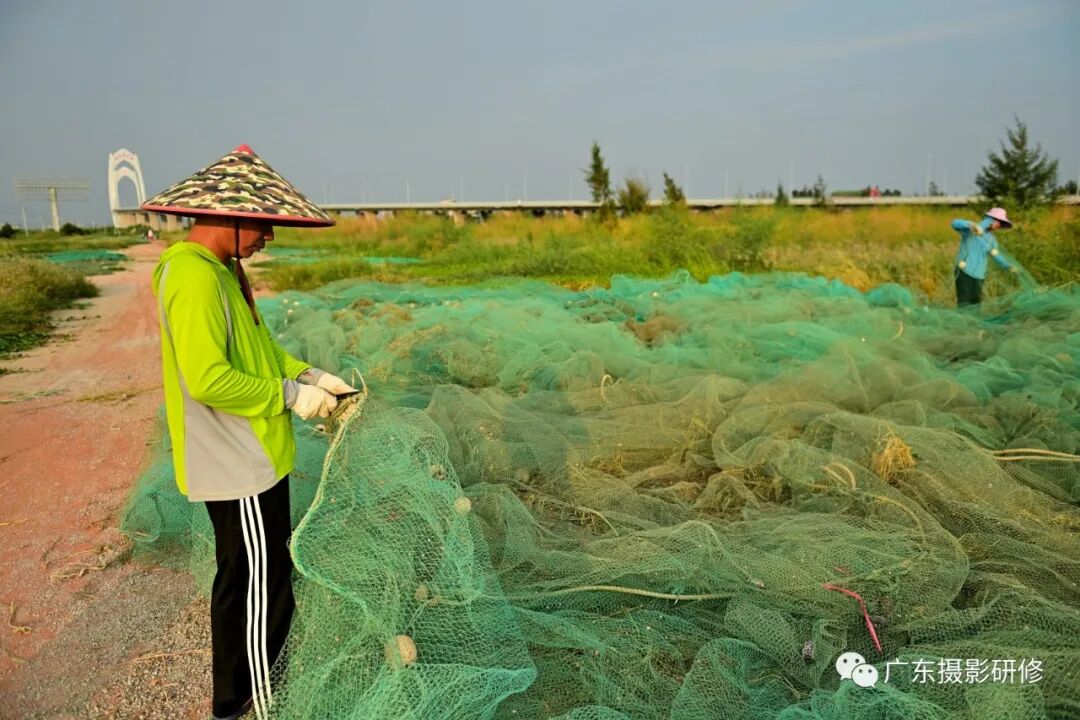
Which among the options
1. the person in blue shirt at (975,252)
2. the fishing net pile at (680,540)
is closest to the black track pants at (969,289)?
the person in blue shirt at (975,252)

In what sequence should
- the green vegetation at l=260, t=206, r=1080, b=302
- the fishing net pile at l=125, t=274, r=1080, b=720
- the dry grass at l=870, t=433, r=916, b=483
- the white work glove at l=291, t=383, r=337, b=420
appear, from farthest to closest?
the green vegetation at l=260, t=206, r=1080, b=302, the dry grass at l=870, t=433, r=916, b=483, the white work glove at l=291, t=383, r=337, b=420, the fishing net pile at l=125, t=274, r=1080, b=720

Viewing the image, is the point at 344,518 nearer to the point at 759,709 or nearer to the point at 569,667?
the point at 569,667

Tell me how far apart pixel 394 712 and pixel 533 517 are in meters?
1.08

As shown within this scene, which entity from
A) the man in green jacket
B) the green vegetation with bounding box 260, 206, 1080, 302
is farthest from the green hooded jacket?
the green vegetation with bounding box 260, 206, 1080, 302

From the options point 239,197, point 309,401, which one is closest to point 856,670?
point 309,401

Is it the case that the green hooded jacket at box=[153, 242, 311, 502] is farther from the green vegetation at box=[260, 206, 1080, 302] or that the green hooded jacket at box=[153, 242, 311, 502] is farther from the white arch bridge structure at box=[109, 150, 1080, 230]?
the white arch bridge structure at box=[109, 150, 1080, 230]

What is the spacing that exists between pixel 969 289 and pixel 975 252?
391 millimetres

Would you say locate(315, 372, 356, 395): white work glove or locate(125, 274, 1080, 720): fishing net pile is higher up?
locate(315, 372, 356, 395): white work glove

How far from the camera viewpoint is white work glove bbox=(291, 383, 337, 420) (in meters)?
2.04

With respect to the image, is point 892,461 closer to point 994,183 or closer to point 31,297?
point 31,297

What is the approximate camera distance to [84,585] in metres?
2.87

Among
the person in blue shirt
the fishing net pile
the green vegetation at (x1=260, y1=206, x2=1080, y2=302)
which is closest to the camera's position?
the fishing net pile

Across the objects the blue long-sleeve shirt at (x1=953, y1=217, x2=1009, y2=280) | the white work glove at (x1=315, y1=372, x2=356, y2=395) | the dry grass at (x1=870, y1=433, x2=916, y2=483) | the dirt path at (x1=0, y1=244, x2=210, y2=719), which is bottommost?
the dirt path at (x1=0, y1=244, x2=210, y2=719)

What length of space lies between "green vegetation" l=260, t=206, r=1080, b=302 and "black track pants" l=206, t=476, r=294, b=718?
8.56m
